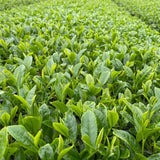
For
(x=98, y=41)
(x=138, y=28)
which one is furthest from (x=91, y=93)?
(x=138, y=28)

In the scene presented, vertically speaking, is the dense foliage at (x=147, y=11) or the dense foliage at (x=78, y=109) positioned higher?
the dense foliage at (x=147, y=11)

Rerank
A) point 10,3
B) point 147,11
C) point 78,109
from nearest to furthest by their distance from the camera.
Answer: point 78,109, point 147,11, point 10,3

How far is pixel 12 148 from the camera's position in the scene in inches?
41.4

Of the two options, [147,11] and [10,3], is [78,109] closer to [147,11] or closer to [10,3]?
[147,11]

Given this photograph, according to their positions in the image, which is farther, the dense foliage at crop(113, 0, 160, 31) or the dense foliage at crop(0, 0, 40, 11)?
the dense foliage at crop(0, 0, 40, 11)

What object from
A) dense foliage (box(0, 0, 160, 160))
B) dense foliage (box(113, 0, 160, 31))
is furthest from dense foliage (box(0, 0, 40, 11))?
dense foliage (box(0, 0, 160, 160))

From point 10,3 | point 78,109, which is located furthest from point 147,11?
point 78,109

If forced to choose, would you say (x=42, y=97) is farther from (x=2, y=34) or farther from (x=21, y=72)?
(x=2, y=34)

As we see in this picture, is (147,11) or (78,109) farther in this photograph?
Answer: (147,11)

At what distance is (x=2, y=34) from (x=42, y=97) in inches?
74.1

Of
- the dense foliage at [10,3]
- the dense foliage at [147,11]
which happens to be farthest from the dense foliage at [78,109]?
the dense foliage at [10,3]

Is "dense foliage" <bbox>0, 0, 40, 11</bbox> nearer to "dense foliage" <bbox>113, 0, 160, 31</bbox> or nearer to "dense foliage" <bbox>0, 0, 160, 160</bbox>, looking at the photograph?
"dense foliage" <bbox>113, 0, 160, 31</bbox>

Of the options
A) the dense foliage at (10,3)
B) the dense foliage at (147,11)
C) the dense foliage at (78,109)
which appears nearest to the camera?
the dense foliage at (78,109)

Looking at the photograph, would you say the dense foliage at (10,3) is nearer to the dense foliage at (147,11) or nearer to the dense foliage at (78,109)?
the dense foliage at (147,11)
